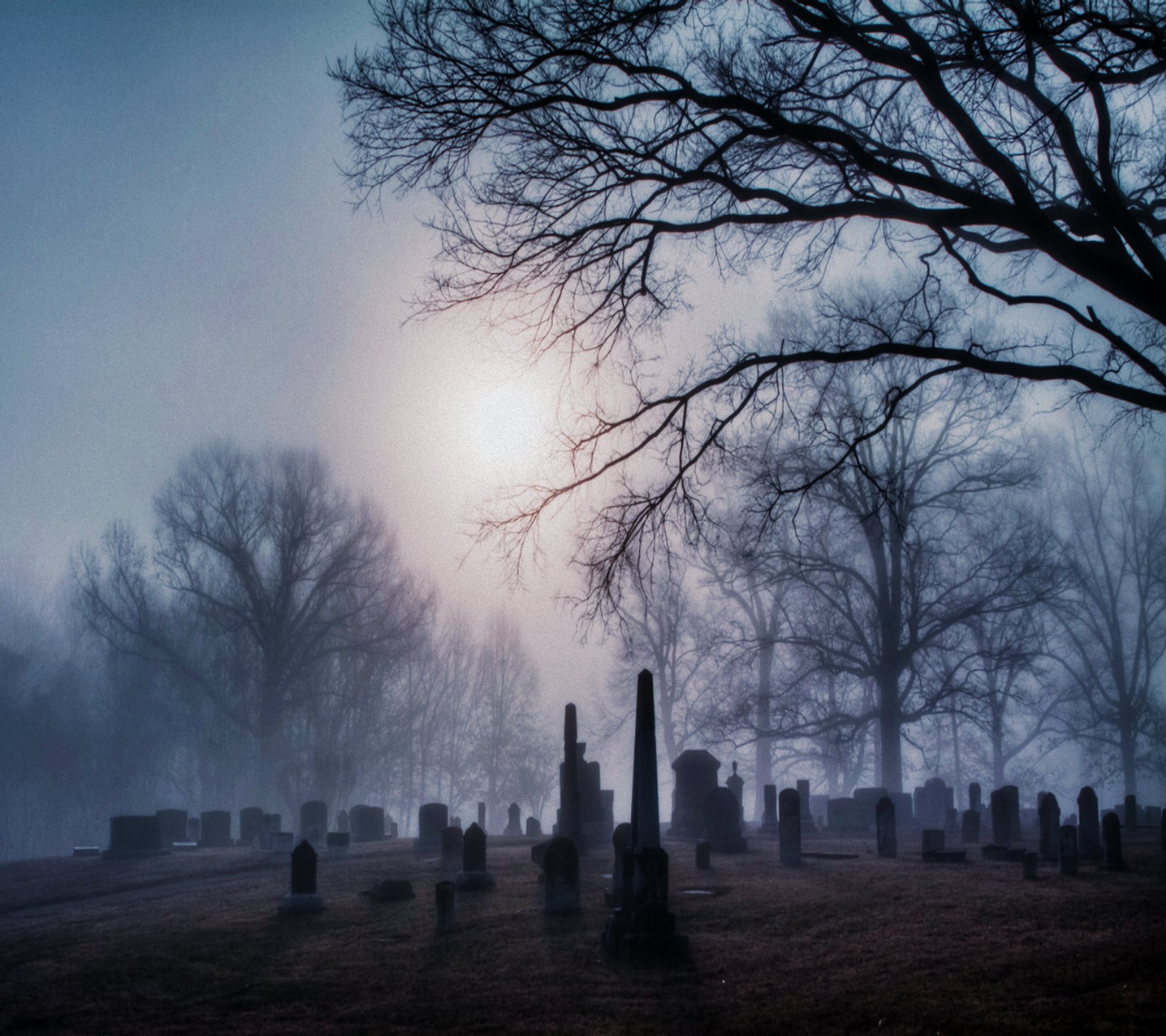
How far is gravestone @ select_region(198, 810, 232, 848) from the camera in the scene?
1240 inches

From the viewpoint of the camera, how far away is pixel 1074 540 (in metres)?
38.4

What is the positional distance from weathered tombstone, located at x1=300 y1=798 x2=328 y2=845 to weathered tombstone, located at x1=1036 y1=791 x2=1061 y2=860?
65.3ft

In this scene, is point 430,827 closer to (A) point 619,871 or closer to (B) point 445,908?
(B) point 445,908

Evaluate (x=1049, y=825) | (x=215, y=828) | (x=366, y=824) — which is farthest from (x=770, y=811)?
(x=215, y=828)

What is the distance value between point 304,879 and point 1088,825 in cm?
1196

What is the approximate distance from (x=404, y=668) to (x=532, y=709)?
796 cm

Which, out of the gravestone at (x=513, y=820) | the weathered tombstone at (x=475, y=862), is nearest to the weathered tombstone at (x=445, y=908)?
the weathered tombstone at (x=475, y=862)

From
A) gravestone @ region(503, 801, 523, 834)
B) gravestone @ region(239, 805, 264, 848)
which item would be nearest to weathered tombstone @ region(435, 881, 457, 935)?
gravestone @ region(239, 805, 264, 848)

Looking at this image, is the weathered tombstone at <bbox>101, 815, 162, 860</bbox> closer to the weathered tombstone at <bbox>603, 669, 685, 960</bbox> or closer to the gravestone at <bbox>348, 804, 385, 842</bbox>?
the gravestone at <bbox>348, 804, 385, 842</bbox>

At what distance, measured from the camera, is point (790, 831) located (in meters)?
16.3

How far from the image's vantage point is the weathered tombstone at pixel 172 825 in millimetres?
31750

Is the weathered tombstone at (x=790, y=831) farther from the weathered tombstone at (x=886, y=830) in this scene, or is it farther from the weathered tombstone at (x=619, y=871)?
the weathered tombstone at (x=619, y=871)

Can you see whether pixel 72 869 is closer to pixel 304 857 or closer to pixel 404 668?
pixel 304 857

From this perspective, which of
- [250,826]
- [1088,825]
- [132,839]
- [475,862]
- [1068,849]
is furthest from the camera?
[250,826]
